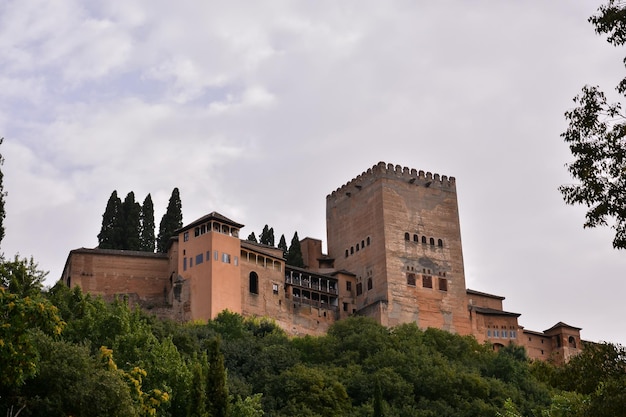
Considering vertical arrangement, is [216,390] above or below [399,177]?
below

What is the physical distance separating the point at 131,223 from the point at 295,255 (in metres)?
13.0

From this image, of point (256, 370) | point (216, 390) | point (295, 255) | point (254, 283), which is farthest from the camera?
point (295, 255)

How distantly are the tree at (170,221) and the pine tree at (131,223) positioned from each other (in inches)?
71.0

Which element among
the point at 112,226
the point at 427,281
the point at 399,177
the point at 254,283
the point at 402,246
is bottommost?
the point at 254,283

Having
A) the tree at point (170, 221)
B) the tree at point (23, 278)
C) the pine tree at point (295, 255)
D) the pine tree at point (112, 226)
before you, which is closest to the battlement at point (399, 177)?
the pine tree at point (295, 255)

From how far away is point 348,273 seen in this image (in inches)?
2825

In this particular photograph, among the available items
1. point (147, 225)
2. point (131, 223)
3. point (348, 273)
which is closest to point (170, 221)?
point (147, 225)

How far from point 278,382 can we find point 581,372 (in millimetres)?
A: 33518

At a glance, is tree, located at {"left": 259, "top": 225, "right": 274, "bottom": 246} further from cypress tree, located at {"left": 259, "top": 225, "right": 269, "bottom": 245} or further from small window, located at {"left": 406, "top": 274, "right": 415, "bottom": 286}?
small window, located at {"left": 406, "top": 274, "right": 415, "bottom": 286}

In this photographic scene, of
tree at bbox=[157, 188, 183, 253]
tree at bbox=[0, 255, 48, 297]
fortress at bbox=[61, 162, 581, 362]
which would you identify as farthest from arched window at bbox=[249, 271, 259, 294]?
tree at bbox=[0, 255, 48, 297]

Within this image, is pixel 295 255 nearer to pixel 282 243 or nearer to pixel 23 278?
pixel 282 243

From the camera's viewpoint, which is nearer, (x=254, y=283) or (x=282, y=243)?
(x=254, y=283)

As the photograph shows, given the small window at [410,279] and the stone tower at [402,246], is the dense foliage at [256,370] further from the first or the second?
the small window at [410,279]

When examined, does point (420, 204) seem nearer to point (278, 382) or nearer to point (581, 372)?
point (278, 382)
